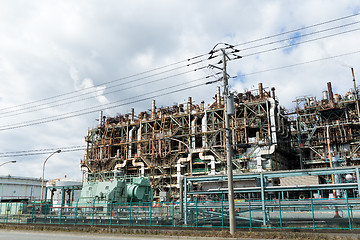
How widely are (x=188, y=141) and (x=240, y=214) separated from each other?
41872 millimetres

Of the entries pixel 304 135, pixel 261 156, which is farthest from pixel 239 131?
pixel 304 135

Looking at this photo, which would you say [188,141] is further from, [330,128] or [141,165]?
[330,128]

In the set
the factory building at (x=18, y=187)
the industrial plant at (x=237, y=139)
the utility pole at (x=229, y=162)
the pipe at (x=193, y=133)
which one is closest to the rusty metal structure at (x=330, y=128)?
the industrial plant at (x=237, y=139)

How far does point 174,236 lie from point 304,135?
52295 millimetres

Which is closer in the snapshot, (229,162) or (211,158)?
(229,162)

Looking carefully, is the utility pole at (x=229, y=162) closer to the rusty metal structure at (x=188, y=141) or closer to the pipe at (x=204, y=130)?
the rusty metal structure at (x=188, y=141)

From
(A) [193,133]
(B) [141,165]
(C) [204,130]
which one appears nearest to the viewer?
(C) [204,130]

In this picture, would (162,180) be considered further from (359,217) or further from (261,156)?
(359,217)

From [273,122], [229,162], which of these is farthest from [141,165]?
[229,162]

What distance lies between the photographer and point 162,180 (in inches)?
2657

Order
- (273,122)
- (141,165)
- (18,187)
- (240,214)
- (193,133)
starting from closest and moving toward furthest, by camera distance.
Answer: (240,214) < (273,122) < (193,133) < (141,165) < (18,187)

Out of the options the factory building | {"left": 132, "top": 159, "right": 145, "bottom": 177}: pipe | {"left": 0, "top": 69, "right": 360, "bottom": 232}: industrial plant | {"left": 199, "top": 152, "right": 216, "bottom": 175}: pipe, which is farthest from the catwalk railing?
→ the factory building

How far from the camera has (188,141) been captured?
65.1 metres

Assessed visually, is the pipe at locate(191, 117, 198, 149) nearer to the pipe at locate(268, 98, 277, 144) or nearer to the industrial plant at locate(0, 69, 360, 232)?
the industrial plant at locate(0, 69, 360, 232)
